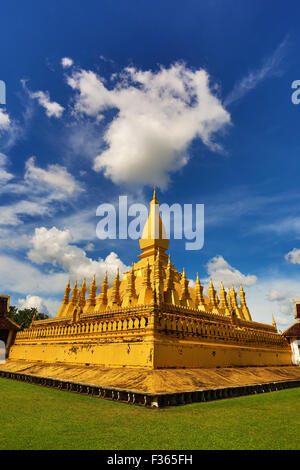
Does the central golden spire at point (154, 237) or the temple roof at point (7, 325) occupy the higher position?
the central golden spire at point (154, 237)

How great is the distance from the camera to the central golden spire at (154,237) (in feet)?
95.6

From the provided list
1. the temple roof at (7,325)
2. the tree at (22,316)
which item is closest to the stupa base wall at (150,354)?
the temple roof at (7,325)

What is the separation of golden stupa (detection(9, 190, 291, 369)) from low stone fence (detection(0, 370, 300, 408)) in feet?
6.50

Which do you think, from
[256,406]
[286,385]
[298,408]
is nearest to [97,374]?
[256,406]

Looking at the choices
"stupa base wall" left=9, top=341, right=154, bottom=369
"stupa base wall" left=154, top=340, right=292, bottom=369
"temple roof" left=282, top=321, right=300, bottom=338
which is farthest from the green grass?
"temple roof" left=282, top=321, right=300, bottom=338

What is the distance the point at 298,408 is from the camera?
766 cm

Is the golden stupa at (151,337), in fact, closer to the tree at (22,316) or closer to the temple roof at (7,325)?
the temple roof at (7,325)

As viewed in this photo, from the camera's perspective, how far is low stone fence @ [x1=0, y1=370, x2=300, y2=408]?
709cm

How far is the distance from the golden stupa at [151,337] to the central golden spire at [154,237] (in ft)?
18.6

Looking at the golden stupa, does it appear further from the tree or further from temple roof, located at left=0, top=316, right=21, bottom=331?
the tree

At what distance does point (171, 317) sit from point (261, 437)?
6.86m

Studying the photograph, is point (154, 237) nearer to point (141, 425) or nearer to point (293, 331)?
point (293, 331)

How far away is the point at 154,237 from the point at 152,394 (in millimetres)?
22809
